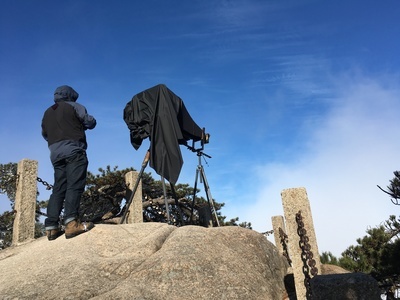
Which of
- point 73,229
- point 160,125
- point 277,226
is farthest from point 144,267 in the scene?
point 277,226

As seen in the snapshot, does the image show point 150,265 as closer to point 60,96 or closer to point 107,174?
point 60,96

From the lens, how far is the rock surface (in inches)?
148

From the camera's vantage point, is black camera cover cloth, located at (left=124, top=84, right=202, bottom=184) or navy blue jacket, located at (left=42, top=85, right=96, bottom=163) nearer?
navy blue jacket, located at (left=42, top=85, right=96, bottom=163)

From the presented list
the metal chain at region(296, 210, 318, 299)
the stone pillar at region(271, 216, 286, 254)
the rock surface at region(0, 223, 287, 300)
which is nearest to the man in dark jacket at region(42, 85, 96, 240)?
the rock surface at region(0, 223, 287, 300)

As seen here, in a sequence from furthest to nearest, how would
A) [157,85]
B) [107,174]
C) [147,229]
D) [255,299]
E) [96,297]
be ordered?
[107,174]
[157,85]
[147,229]
[255,299]
[96,297]

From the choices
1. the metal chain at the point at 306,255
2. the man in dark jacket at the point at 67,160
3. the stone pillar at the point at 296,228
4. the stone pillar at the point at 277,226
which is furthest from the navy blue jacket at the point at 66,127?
the stone pillar at the point at 277,226

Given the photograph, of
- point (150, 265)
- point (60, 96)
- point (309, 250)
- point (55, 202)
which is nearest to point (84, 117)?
point (60, 96)

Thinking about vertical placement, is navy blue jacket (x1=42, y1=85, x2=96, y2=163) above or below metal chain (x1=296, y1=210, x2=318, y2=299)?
above

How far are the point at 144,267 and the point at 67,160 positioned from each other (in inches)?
73.9

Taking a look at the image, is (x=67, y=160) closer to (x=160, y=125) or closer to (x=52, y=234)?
(x=52, y=234)

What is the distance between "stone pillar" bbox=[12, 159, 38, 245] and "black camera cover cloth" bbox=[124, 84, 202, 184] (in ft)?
8.67

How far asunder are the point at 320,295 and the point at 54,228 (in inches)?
147

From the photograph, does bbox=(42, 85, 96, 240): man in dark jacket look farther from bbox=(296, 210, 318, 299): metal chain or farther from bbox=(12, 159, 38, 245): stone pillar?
bbox=(296, 210, 318, 299): metal chain

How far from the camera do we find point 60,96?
532 centimetres
